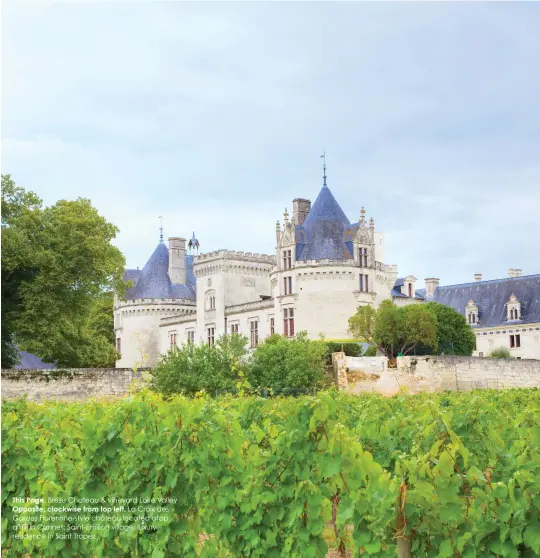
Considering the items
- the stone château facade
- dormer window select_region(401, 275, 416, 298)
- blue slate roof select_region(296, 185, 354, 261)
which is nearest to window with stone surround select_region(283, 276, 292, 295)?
the stone château facade

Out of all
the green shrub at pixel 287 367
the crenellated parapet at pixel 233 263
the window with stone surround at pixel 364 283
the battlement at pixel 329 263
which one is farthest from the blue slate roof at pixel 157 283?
the green shrub at pixel 287 367

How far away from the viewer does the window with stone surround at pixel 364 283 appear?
42.1m

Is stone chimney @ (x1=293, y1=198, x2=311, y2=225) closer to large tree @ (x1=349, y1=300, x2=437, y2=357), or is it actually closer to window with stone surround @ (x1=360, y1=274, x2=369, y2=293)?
window with stone surround @ (x1=360, y1=274, x2=369, y2=293)

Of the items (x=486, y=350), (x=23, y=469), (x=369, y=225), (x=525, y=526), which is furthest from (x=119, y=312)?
(x=525, y=526)

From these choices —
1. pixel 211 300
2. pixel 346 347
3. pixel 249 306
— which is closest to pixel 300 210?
pixel 249 306

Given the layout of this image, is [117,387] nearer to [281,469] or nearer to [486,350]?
[281,469]

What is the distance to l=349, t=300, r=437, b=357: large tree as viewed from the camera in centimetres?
3866

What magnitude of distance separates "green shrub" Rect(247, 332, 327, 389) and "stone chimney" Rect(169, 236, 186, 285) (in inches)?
906

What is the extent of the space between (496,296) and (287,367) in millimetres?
27517

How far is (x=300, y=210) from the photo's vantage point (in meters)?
46.3

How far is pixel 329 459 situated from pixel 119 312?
47.7 meters

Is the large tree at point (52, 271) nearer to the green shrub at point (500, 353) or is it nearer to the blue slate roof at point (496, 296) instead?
the green shrub at point (500, 353)

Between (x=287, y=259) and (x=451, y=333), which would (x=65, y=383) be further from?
(x=451, y=333)

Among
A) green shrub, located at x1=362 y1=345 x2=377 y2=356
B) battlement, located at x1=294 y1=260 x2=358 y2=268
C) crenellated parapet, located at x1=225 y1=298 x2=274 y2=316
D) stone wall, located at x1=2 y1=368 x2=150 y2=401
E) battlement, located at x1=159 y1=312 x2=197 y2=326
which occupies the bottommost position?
stone wall, located at x1=2 y1=368 x2=150 y2=401
